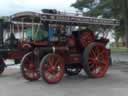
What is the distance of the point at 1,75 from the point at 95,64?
4.11 metres

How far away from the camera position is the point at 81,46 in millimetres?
13844

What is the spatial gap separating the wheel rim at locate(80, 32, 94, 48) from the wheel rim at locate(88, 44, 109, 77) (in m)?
0.34

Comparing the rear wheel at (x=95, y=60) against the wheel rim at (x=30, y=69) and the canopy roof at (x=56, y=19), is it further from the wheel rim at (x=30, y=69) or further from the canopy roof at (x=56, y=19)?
the wheel rim at (x=30, y=69)

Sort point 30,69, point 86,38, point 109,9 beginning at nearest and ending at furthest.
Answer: point 30,69, point 86,38, point 109,9

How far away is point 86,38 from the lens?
1407 cm

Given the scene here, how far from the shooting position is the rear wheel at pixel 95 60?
13.4 m

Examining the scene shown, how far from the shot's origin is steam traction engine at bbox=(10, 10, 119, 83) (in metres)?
12.4

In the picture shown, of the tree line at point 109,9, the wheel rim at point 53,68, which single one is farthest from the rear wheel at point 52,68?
the tree line at point 109,9

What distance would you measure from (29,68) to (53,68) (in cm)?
119

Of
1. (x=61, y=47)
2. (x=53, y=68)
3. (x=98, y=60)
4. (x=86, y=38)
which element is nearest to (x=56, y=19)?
(x=61, y=47)

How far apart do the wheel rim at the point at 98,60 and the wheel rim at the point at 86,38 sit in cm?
34

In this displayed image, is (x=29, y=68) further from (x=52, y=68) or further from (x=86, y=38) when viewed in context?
(x=86, y=38)

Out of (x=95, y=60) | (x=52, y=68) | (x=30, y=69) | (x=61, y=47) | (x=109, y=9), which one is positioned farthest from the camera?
(x=109, y=9)

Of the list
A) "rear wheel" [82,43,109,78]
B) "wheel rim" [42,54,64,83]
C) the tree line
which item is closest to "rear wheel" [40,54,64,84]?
"wheel rim" [42,54,64,83]
